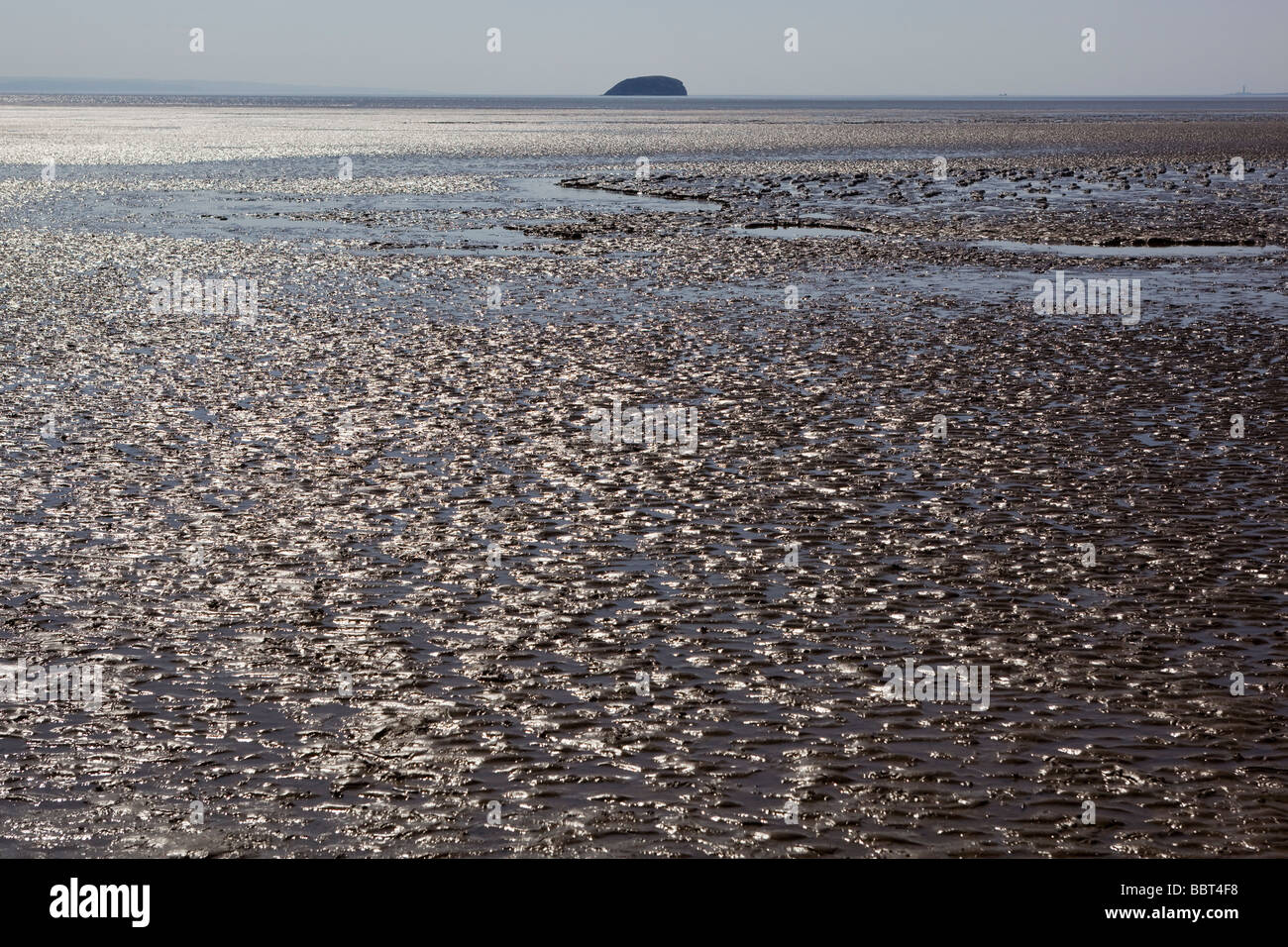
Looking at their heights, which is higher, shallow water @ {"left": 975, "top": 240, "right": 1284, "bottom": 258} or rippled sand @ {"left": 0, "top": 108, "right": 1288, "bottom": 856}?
shallow water @ {"left": 975, "top": 240, "right": 1284, "bottom": 258}

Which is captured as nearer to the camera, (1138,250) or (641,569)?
(641,569)

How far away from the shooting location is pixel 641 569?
11.1 metres

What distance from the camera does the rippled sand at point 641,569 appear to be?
24.2 feet

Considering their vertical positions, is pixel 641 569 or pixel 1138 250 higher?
pixel 1138 250

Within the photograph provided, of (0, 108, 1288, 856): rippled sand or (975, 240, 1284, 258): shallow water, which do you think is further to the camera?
(975, 240, 1284, 258): shallow water

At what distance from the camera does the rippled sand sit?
7367 mm

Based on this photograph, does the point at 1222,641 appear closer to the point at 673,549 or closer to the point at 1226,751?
the point at 1226,751

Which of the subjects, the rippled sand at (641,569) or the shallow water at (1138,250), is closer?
the rippled sand at (641,569)

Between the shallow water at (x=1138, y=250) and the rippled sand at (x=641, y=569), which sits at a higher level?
the shallow water at (x=1138, y=250)

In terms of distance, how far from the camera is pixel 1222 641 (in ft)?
31.8
